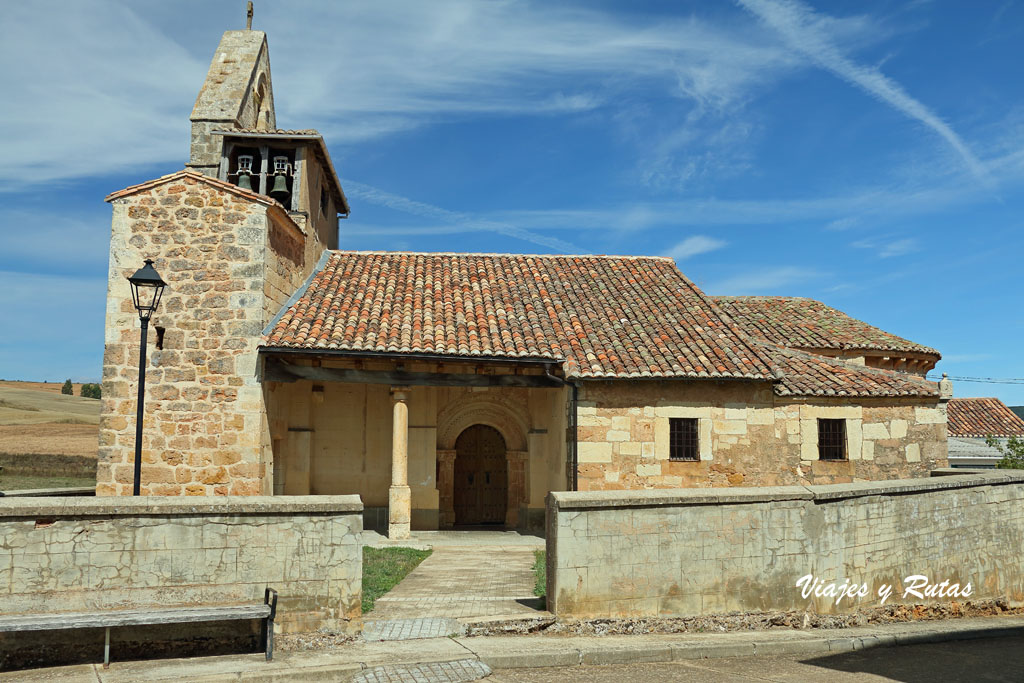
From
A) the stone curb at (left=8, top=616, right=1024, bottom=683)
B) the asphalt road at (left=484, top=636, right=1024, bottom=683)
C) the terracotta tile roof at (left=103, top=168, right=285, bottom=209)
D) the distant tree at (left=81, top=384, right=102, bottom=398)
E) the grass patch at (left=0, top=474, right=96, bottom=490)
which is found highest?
the terracotta tile roof at (left=103, top=168, right=285, bottom=209)

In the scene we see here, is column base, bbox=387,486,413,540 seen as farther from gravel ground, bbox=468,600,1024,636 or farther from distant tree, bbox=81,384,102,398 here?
distant tree, bbox=81,384,102,398

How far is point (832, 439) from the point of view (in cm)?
1530

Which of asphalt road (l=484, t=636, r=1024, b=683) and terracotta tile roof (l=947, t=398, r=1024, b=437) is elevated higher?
terracotta tile roof (l=947, t=398, r=1024, b=437)

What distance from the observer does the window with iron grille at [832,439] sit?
15266 millimetres

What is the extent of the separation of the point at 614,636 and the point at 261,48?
56.6 ft

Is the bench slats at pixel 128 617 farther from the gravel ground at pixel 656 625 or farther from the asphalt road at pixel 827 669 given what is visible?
the asphalt road at pixel 827 669

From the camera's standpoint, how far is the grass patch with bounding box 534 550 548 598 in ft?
28.7

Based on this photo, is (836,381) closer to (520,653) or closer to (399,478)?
(399,478)

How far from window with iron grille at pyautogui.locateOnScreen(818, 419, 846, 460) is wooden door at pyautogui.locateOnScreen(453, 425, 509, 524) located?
22.8 feet

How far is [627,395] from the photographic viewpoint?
563 inches

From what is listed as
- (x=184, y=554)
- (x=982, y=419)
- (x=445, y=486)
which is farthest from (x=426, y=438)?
(x=982, y=419)

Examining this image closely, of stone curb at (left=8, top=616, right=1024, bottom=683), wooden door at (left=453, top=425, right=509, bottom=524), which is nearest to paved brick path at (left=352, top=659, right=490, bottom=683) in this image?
stone curb at (left=8, top=616, right=1024, bottom=683)

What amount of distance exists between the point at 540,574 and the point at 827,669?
14.2 feet

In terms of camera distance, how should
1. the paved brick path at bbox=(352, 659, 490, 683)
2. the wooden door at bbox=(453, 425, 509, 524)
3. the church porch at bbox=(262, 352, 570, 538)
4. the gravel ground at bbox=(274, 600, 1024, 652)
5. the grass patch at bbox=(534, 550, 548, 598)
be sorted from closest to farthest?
the paved brick path at bbox=(352, 659, 490, 683), the gravel ground at bbox=(274, 600, 1024, 652), the grass patch at bbox=(534, 550, 548, 598), the church porch at bbox=(262, 352, 570, 538), the wooden door at bbox=(453, 425, 509, 524)
